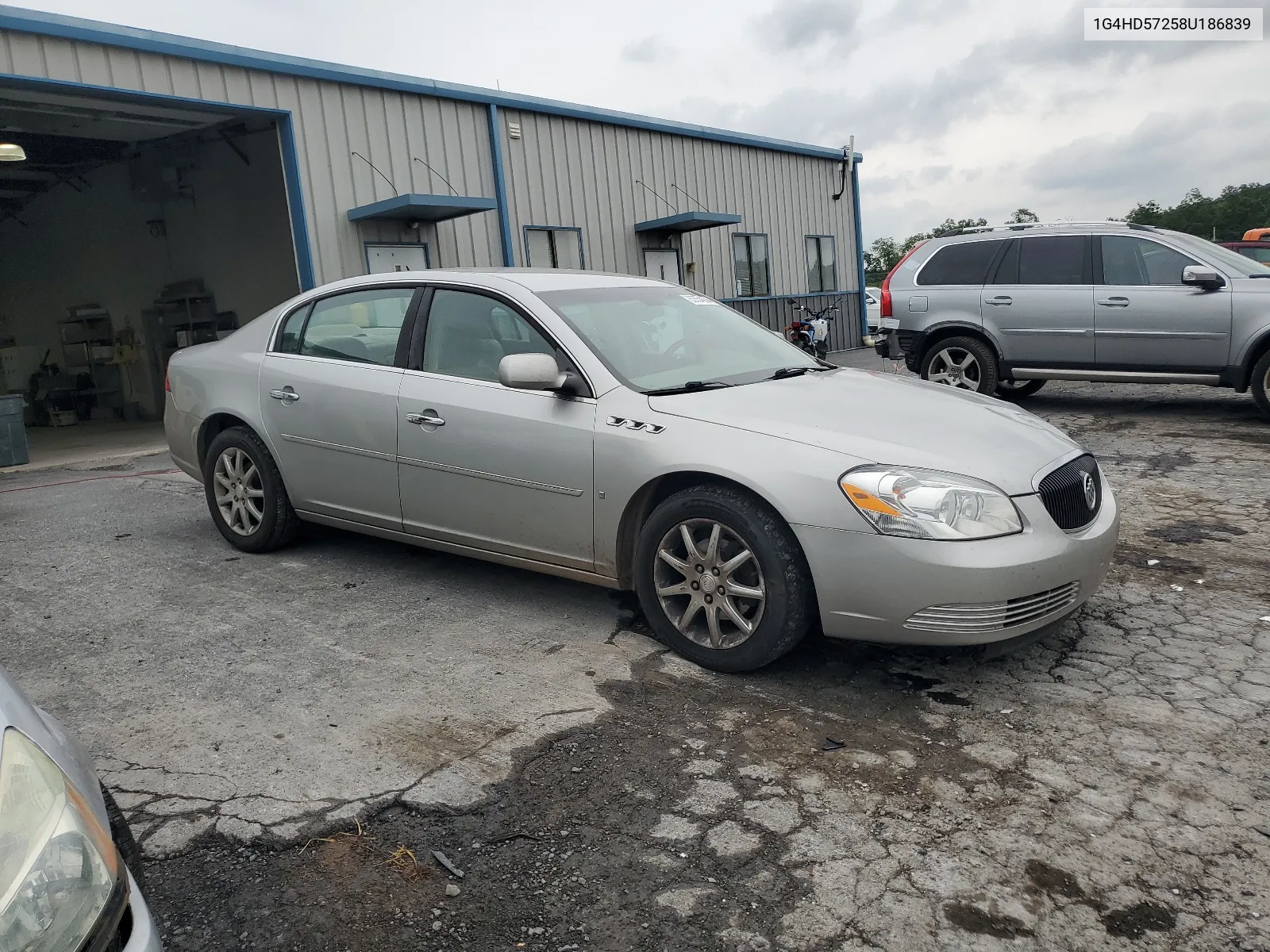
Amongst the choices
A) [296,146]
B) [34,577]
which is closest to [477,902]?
[34,577]

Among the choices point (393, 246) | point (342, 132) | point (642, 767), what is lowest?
point (642, 767)

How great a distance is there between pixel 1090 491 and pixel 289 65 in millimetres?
10456

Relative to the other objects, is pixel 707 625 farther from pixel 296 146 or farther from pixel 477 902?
pixel 296 146

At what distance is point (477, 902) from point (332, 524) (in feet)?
10.2

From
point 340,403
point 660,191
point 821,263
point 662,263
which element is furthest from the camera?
point 821,263

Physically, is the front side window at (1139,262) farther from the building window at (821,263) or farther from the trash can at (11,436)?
the building window at (821,263)

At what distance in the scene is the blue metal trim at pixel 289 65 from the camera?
9273 millimetres

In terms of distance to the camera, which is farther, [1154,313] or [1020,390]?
[1020,390]

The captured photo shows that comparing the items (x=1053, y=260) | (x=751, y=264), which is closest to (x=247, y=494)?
(x=1053, y=260)

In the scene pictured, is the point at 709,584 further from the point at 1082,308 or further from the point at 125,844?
the point at 1082,308

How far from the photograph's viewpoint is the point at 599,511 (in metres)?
4.06

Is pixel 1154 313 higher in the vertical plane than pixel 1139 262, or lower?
lower

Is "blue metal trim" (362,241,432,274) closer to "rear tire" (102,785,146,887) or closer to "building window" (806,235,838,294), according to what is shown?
"building window" (806,235,838,294)

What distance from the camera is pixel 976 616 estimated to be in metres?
3.38
